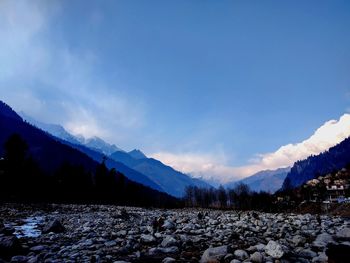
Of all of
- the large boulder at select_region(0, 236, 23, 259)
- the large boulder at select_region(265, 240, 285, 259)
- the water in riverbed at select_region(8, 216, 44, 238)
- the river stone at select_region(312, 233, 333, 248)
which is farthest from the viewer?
the water in riverbed at select_region(8, 216, 44, 238)

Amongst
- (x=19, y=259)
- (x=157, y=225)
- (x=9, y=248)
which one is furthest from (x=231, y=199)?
(x=19, y=259)

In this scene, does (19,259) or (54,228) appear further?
(54,228)

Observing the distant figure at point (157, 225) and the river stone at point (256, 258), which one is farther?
the distant figure at point (157, 225)

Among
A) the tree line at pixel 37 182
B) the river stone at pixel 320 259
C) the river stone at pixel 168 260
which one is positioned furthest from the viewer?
the tree line at pixel 37 182

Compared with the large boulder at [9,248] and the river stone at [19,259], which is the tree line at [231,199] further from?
the river stone at [19,259]

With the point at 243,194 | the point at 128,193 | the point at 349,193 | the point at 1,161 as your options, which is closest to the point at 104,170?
the point at 128,193

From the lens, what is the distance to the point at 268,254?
464 inches

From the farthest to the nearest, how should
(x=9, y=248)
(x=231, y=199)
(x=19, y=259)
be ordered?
(x=231, y=199)
(x=9, y=248)
(x=19, y=259)

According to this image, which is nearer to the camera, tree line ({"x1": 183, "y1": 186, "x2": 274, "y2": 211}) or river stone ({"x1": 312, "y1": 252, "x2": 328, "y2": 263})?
river stone ({"x1": 312, "y1": 252, "x2": 328, "y2": 263})

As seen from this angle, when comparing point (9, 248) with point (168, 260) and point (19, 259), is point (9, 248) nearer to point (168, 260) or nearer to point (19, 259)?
point (19, 259)

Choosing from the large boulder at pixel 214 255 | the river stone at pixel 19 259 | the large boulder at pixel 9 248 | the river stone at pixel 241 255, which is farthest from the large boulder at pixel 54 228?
the river stone at pixel 241 255

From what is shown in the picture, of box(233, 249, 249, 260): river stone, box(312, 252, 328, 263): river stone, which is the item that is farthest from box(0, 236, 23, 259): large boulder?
box(312, 252, 328, 263): river stone

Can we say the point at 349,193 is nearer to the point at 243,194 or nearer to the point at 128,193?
the point at 243,194

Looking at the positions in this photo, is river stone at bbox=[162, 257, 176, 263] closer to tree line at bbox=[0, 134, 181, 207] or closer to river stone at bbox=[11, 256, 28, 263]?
river stone at bbox=[11, 256, 28, 263]
